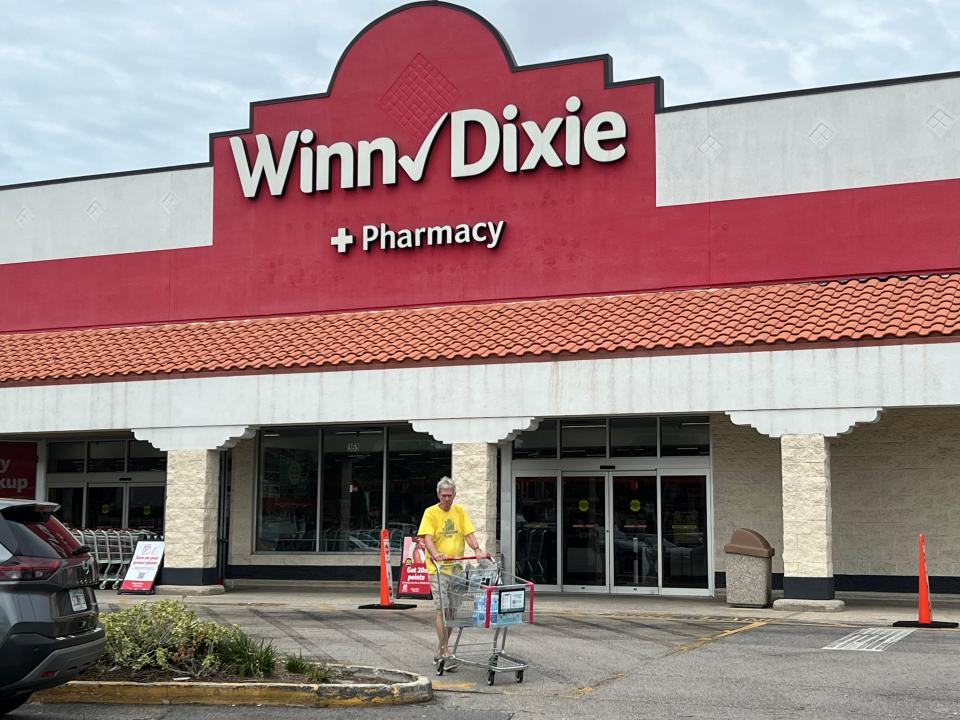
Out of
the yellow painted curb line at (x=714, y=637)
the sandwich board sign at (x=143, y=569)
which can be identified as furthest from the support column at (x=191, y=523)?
the yellow painted curb line at (x=714, y=637)

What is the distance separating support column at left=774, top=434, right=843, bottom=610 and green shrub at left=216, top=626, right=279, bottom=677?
9548 mm

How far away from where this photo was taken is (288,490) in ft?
78.3

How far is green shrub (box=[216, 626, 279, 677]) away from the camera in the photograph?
1042cm

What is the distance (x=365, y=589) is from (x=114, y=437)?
6.97 metres

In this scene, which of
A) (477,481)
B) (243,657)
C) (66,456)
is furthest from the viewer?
(66,456)

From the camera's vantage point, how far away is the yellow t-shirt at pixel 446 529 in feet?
37.7

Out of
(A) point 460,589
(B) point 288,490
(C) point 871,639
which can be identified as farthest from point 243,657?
(B) point 288,490

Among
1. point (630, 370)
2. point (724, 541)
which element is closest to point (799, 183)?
point (630, 370)

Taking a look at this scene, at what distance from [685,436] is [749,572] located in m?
3.35

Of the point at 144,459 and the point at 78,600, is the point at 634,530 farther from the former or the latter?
the point at 78,600

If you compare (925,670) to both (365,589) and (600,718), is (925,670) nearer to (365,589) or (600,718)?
(600,718)

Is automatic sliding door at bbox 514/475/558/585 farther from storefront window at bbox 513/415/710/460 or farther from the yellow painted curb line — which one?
the yellow painted curb line

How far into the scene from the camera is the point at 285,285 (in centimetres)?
2397

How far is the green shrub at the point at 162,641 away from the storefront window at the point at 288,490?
12706mm
